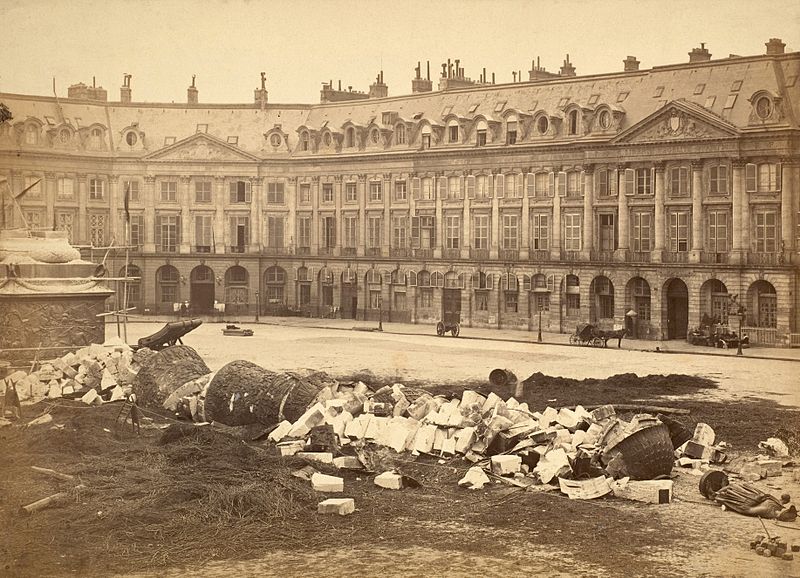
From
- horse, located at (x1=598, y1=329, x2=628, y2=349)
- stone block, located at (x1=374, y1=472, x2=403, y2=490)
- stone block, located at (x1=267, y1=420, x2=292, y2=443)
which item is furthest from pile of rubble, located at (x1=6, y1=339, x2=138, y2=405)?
horse, located at (x1=598, y1=329, x2=628, y2=349)

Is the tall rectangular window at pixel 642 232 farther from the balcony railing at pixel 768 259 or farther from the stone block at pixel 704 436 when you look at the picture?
the stone block at pixel 704 436

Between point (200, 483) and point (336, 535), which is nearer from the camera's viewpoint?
point (336, 535)

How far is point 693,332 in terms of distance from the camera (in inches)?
2119

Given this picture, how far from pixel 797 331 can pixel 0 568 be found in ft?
141

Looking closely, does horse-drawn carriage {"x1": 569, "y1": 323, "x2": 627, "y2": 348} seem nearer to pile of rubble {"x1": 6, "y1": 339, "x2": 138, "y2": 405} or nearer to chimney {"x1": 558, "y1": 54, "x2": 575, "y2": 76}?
chimney {"x1": 558, "y1": 54, "x2": 575, "y2": 76}

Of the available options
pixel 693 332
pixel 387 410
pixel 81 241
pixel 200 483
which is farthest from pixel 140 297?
pixel 200 483

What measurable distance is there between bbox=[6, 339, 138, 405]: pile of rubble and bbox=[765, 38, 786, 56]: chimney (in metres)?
35.4

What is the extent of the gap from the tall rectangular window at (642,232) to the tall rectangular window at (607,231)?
127cm

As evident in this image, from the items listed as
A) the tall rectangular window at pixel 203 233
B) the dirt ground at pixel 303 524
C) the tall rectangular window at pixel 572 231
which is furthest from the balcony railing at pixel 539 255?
the dirt ground at pixel 303 524

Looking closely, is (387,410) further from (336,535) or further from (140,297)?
(140,297)

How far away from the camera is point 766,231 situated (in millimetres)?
53562

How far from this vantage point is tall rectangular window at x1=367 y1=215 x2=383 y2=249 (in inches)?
2817

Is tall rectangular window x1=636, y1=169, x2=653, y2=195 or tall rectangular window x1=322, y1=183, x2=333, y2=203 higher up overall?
tall rectangular window x1=322, y1=183, x2=333, y2=203

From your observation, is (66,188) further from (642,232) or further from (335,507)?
(335,507)
